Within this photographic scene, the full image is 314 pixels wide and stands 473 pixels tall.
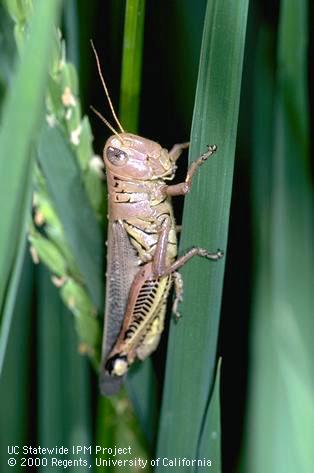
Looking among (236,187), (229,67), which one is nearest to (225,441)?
(236,187)

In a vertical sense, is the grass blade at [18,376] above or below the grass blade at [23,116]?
below

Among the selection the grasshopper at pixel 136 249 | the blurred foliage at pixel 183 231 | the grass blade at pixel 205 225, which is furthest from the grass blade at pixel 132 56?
the grass blade at pixel 205 225

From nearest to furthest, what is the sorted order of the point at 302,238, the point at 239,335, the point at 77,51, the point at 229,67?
1. the point at 229,67
2. the point at 302,238
3. the point at 77,51
4. the point at 239,335

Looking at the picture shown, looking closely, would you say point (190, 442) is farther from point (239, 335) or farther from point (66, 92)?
point (66, 92)

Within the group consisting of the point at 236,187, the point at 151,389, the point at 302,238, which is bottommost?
the point at 151,389

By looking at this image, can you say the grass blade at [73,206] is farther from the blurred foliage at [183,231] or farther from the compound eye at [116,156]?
the compound eye at [116,156]

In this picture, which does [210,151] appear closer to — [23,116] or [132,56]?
[132,56]

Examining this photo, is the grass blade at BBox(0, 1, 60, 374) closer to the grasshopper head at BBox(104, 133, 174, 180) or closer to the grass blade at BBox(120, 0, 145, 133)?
the grass blade at BBox(120, 0, 145, 133)
